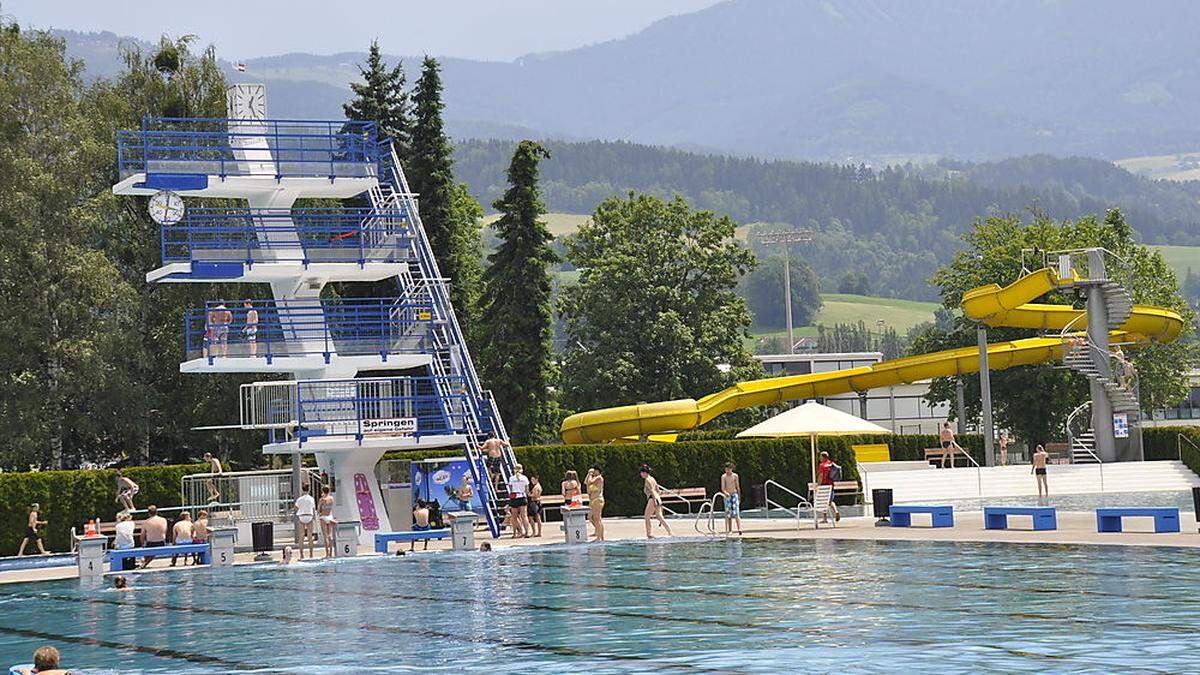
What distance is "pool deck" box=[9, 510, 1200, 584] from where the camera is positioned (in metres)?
29.7

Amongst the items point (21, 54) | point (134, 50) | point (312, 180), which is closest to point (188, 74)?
point (134, 50)

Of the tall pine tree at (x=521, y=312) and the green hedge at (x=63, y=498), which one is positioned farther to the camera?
the tall pine tree at (x=521, y=312)

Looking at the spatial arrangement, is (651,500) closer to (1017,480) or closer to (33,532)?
(33,532)

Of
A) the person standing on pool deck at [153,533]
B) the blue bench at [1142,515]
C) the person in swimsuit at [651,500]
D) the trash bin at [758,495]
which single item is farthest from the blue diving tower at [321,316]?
the blue bench at [1142,515]

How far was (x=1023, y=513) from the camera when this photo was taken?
1315 inches

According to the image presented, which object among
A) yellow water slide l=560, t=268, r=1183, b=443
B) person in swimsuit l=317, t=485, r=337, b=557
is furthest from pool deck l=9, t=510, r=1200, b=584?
yellow water slide l=560, t=268, r=1183, b=443

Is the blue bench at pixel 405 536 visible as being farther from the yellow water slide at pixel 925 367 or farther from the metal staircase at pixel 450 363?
the yellow water slide at pixel 925 367

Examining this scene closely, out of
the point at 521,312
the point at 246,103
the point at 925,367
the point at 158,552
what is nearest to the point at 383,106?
the point at 521,312

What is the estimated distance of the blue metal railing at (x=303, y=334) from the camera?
3922 centimetres

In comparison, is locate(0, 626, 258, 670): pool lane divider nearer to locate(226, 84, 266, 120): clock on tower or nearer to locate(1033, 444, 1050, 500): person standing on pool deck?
locate(226, 84, 266, 120): clock on tower

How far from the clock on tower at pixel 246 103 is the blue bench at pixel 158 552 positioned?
48.4ft

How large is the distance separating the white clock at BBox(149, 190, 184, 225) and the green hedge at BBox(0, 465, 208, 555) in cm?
654

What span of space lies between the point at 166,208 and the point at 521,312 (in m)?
20.5

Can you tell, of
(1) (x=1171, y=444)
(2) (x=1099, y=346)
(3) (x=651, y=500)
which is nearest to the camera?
(3) (x=651, y=500)
